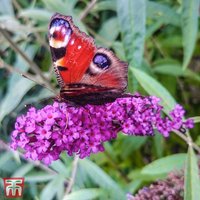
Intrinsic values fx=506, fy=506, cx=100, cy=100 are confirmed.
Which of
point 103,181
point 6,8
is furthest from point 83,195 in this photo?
point 6,8

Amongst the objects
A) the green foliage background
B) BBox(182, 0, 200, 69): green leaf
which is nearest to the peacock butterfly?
the green foliage background

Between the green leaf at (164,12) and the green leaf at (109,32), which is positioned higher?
the green leaf at (164,12)

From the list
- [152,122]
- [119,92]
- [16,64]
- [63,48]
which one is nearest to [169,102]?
[152,122]

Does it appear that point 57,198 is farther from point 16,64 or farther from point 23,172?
point 16,64

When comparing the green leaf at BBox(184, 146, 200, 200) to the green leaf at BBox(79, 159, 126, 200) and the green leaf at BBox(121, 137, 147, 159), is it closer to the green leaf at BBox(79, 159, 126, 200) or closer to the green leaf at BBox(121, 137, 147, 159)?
the green leaf at BBox(79, 159, 126, 200)

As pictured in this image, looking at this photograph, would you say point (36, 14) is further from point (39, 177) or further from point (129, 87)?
point (39, 177)

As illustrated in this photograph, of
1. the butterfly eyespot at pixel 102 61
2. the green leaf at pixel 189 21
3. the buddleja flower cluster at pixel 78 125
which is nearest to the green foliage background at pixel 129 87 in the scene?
the green leaf at pixel 189 21

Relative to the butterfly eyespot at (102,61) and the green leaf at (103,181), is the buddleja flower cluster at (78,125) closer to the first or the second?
the butterfly eyespot at (102,61)

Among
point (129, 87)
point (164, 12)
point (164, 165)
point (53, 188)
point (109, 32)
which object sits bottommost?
point (53, 188)
